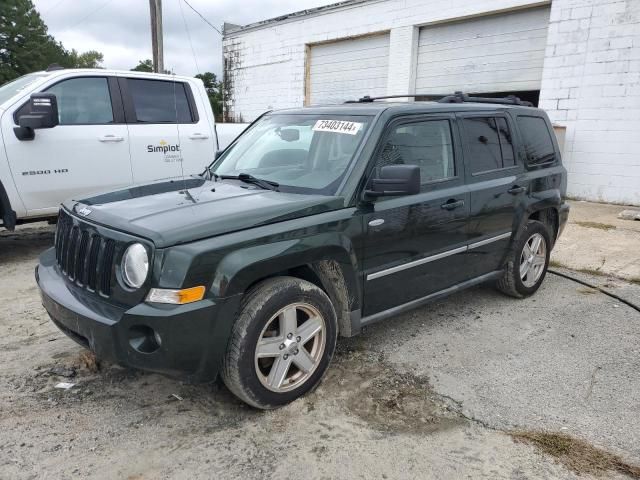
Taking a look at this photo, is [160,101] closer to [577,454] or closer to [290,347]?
[290,347]

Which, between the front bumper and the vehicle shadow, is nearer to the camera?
the front bumper

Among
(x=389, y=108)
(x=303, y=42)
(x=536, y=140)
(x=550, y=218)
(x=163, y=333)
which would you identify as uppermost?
(x=303, y=42)

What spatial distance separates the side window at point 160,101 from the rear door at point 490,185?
3.96 metres

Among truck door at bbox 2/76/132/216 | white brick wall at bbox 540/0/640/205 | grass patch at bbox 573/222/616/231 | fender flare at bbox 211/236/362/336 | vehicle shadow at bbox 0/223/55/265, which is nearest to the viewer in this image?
fender flare at bbox 211/236/362/336

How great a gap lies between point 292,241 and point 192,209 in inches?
23.4

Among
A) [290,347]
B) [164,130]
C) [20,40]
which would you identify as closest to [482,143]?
[290,347]

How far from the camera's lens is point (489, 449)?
8.87 feet

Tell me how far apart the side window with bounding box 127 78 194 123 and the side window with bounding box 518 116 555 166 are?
4.11m

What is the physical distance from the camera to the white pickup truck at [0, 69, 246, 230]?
17.8ft

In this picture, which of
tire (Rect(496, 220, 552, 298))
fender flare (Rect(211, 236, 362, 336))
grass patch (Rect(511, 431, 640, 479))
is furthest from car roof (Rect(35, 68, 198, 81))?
grass patch (Rect(511, 431, 640, 479))

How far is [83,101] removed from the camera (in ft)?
19.5

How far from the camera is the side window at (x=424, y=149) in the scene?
358 centimetres

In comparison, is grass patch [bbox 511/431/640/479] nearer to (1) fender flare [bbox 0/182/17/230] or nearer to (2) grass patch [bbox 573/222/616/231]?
(1) fender flare [bbox 0/182/17/230]

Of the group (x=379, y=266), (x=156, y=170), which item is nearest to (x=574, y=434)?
(x=379, y=266)
